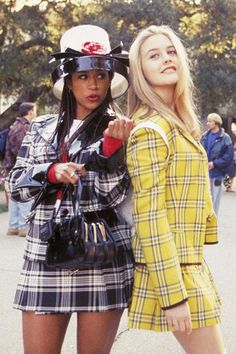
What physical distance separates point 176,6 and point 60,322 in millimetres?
20174

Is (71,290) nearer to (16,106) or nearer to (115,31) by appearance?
(115,31)

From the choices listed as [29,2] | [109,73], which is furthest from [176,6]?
[109,73]

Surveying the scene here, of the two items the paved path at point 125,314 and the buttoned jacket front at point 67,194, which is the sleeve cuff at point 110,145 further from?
the paved path at point 125,314

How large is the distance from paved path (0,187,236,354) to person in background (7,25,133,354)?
176cm

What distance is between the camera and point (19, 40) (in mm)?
18172

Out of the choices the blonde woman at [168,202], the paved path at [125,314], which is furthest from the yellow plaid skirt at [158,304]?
the paved path at [125,314]

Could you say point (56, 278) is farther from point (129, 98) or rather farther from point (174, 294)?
point (129, 98)

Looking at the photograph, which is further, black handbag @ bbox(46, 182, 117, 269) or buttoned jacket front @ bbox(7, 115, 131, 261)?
buttoned jacket front @ bbox(7, 115, 131, 261)

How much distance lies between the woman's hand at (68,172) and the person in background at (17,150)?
574cm

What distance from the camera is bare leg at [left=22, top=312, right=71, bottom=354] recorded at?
2282 mm

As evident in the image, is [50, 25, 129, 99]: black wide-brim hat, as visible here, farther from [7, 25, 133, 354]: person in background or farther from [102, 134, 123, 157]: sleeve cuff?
[102, 134, 123, 157]: sleeve cuff

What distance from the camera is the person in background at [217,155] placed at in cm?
952

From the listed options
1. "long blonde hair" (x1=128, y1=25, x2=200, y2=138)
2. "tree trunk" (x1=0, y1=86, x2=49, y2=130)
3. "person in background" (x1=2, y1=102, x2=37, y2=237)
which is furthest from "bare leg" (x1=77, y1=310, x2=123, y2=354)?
"tree trunk" (x1=0, y1=86, x2=49, y2=130)

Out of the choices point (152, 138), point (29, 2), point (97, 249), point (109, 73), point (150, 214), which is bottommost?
point (97, 249)
